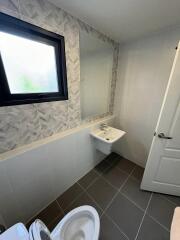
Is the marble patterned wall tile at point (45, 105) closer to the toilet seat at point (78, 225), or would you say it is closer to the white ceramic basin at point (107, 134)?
the white ceramic basin at point (107, 134)

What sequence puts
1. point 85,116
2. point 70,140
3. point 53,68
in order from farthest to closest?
1. point 85,116
2. point 70,140
3. point 53,68

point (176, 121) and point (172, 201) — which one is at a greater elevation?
point (176, 121)

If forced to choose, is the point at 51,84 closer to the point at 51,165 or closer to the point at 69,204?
the point at 51,165

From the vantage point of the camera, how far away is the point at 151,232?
1.14 meters

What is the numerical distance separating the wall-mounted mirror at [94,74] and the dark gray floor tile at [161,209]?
4.87 feet

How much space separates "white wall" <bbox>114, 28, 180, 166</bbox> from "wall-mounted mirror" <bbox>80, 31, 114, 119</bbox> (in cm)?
27

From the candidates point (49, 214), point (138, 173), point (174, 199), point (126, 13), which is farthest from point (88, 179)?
point (126, 13)

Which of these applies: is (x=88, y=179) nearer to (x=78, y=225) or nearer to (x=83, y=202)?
(x=83, y=202)

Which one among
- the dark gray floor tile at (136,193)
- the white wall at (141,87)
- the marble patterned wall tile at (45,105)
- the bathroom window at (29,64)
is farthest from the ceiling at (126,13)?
the dark gray floor tile at (136,193)

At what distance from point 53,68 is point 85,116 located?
2.52 feet

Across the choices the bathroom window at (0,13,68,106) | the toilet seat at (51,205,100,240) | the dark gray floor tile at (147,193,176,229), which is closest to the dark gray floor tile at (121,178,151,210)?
the dark gray floor tile at (147,193,176,229)

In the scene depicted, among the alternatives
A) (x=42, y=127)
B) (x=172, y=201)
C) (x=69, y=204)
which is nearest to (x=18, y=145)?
(x=42, y=127)

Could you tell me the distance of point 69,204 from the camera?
141 cm

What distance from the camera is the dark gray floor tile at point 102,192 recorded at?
145 cm
